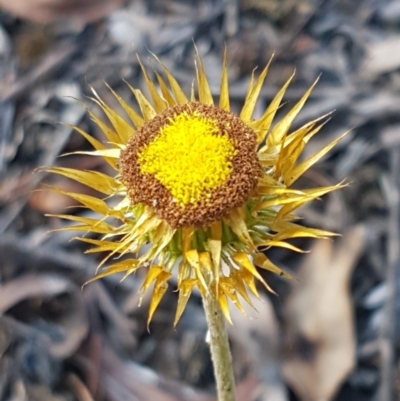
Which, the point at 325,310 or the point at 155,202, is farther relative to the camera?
the point at 325,310

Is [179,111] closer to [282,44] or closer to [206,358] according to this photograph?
[206,358]

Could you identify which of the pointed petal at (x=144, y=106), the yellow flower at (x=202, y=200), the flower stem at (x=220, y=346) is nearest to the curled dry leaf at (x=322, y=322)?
the flower stem at (x=220, y=346)

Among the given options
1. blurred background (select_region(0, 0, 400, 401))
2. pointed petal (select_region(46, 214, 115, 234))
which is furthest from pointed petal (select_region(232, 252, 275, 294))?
blurred background (select_region(0, 0, 400, 401))

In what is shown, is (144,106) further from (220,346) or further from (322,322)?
(322,322)

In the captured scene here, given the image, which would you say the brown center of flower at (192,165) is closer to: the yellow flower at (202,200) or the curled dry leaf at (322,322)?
the yellow flower at (202,200)

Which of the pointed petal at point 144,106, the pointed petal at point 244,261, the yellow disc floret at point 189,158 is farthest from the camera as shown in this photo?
the pointed petal at point 144,106

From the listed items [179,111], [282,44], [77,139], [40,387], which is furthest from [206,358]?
[282,44]
